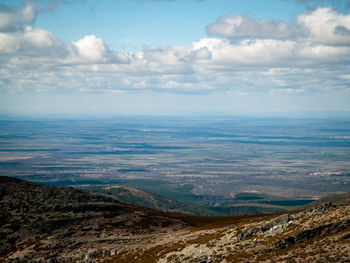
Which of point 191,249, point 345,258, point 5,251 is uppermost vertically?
point 345,258

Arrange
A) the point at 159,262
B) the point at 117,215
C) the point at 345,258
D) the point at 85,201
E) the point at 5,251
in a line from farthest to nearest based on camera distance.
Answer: the point at 85,201 < the point at 117,215 < the point at 5,251 < the point at 159,262 < the point at 345,258

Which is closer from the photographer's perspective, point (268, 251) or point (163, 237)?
point (268, 251)

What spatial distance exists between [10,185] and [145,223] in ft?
114

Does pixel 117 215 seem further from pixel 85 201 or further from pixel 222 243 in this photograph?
pixel 222 243

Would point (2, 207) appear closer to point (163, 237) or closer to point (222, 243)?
A: point (163, 237)

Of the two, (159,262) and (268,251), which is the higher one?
(268,251)

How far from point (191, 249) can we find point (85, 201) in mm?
37520

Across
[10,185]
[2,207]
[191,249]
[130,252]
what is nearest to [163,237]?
[130,252]

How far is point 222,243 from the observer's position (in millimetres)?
43844

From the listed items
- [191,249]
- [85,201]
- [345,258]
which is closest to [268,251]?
[345,258]

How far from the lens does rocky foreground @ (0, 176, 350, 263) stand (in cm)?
3684

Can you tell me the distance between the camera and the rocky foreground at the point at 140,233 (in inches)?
1451

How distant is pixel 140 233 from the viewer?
60906mm

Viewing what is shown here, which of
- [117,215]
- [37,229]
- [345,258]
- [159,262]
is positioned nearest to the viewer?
[345,258]
